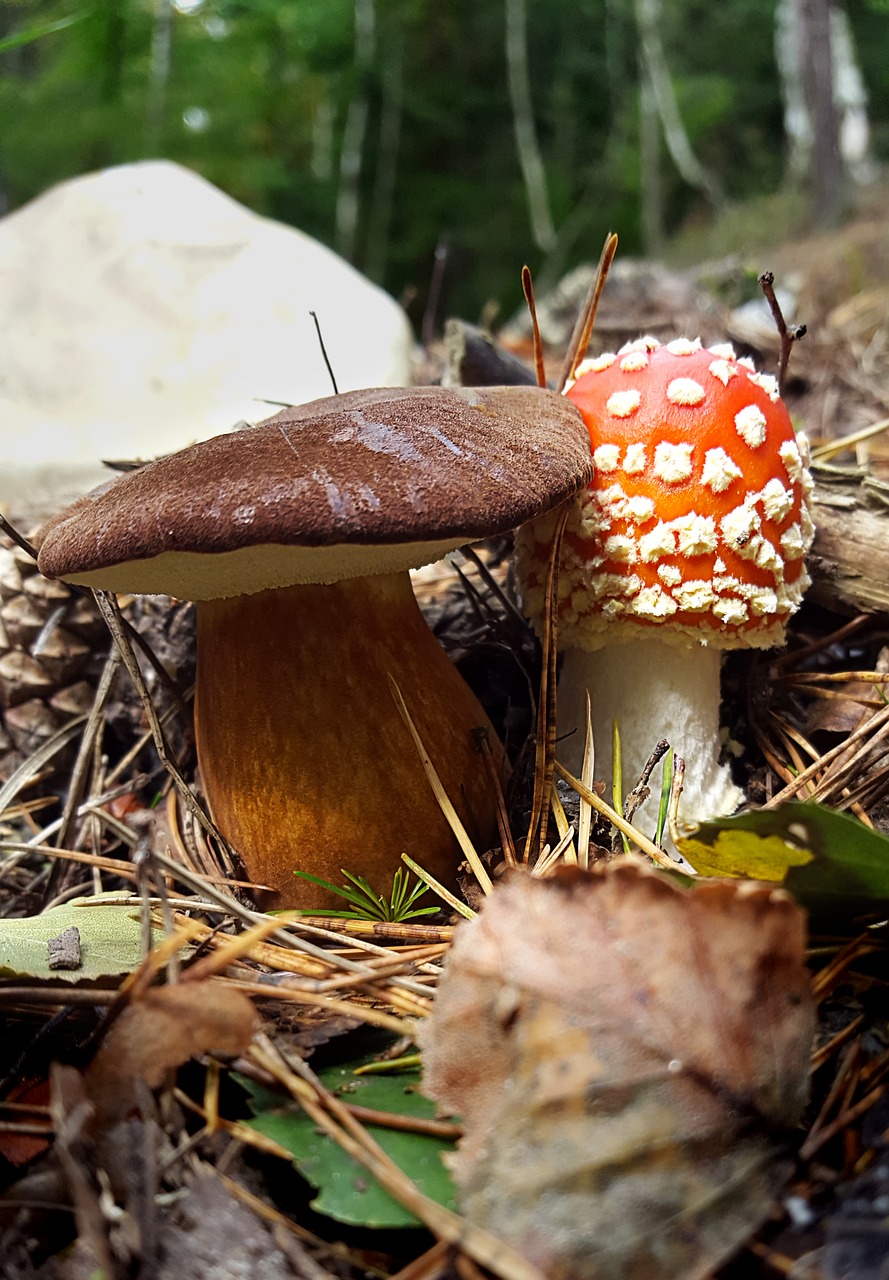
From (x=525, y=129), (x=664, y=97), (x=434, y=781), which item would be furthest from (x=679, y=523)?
(x=664, y=97)

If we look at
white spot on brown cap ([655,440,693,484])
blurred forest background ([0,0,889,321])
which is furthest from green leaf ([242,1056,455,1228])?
blurred forest background ([0,0,889,321])

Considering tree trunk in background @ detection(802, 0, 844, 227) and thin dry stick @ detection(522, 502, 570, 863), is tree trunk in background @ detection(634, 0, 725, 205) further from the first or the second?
thin dry stick @ detection(522, 502, 570, 863)

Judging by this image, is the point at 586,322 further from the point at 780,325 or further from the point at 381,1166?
the point at 381,1166

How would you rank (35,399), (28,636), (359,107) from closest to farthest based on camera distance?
Result: 1. (28,636)
2. (35,399)
3. (359,107)

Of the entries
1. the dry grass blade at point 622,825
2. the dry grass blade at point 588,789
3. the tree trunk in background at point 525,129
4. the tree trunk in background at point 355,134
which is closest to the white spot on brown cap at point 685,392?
the dry grass blade at point 588,789

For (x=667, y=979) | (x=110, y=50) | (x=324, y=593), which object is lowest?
(x=667, y=979)

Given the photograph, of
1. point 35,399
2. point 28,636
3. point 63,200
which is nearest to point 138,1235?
point 28,636

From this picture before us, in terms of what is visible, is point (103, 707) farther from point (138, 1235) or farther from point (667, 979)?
point (667, 979)
